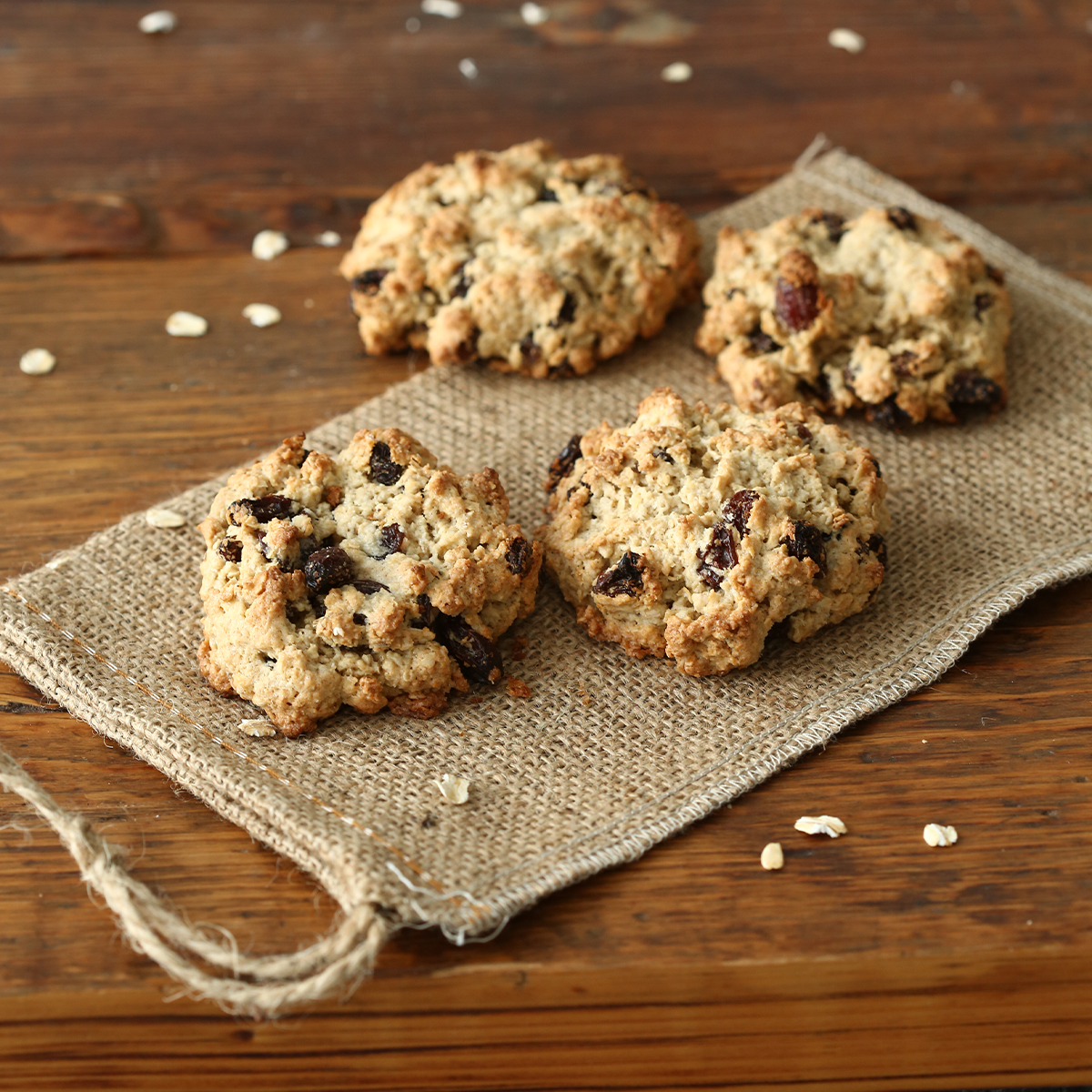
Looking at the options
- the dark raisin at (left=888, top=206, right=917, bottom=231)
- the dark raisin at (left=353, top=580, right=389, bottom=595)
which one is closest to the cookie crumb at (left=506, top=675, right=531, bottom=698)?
the dark raisin at (left=353, top=580, right=389, bottom=595)

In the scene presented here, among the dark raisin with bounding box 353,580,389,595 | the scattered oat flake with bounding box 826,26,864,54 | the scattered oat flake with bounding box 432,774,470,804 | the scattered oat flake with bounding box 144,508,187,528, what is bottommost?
the scattered oat flake with bounding box 432,774,470,804

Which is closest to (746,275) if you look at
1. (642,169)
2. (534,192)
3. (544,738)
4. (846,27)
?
(534,192)

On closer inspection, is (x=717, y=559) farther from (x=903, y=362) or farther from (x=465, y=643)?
(x=903, y=362)

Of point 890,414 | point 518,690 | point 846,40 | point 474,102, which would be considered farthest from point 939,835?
point 846,40

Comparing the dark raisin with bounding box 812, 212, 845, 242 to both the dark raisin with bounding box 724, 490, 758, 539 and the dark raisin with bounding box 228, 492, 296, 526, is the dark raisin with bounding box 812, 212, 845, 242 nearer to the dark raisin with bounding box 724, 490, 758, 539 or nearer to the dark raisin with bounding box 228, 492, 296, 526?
the dark raisin with bounding box 724, 490, 758, 539

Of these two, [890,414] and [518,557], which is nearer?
[518,557]

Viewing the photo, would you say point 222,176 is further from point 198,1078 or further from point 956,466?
point 198,1078

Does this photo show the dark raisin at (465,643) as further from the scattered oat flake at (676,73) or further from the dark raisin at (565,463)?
the scattered oat flake at (676,73)
